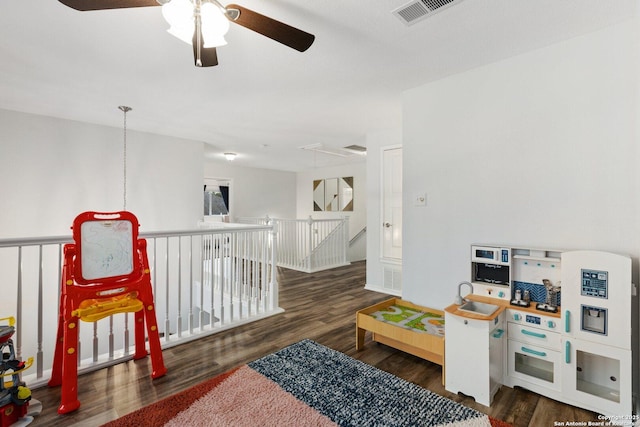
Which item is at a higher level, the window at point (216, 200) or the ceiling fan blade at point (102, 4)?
the ceiling fan blade at point (102, 4)

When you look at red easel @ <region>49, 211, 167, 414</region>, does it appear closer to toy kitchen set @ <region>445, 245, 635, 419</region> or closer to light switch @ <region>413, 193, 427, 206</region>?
toy kitchen set @ <region>445, 245, 635, 419</region>

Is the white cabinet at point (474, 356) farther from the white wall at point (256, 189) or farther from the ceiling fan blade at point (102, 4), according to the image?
the white wall at point (256, 189)

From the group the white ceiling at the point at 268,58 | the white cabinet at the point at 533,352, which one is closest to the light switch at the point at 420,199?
the white ceiling at the point at 268,58

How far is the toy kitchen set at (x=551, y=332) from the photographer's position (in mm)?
1711

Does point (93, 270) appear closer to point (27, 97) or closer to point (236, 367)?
point (236, 367)

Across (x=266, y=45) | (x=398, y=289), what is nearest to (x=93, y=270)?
(x=266, y=45)

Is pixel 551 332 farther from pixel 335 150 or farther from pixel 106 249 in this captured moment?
pixel 335 150

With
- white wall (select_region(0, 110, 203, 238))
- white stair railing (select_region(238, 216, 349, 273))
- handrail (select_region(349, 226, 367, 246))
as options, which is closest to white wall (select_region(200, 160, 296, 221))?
white stair railing (select_region(238, 216, 349, 273))

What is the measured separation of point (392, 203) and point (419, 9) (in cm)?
274

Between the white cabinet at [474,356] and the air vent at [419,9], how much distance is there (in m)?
2.01

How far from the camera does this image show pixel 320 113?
3787 mm

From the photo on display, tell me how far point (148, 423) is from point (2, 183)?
3.72 metres

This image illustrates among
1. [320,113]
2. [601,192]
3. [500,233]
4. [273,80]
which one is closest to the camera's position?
[601,192]

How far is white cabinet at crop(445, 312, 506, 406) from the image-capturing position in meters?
1.86
